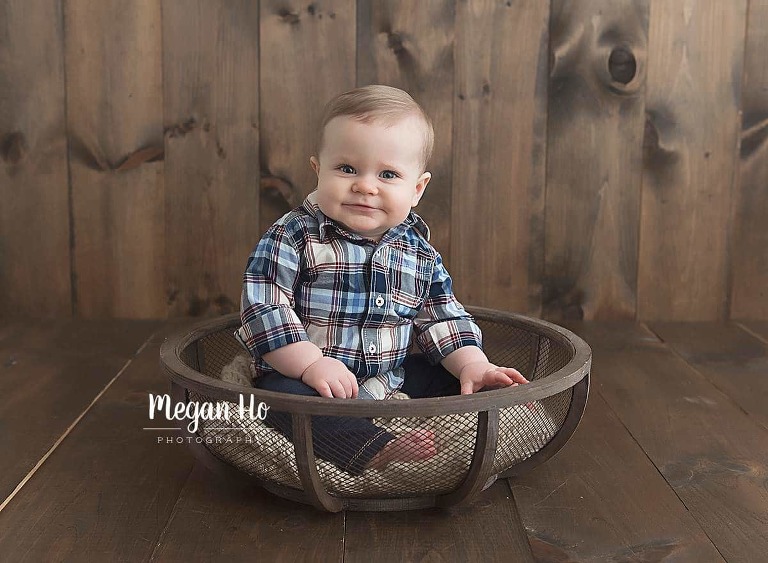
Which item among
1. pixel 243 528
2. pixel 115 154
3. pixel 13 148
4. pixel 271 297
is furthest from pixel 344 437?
pixel 13 148

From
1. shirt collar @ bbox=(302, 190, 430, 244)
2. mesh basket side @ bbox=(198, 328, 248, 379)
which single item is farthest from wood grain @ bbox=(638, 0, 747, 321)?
mesh basket side @ bbox=(198, 328, 248, 379)

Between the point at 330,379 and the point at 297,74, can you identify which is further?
the point at 297,74

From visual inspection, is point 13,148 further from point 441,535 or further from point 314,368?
point 441,535

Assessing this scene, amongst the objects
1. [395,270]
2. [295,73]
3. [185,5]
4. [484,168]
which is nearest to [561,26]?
[484,168]

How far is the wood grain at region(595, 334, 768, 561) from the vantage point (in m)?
1.05

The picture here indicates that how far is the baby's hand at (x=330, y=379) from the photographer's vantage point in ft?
3.62

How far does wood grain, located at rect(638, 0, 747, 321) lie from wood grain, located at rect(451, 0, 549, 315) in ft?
0.72

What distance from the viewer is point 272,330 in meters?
1.17

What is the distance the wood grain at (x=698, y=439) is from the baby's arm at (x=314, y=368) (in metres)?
0.37

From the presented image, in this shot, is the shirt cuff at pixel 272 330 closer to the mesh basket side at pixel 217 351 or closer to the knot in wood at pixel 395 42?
the mesh basket side at pixel 217 351

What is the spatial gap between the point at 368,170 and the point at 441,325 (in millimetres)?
245

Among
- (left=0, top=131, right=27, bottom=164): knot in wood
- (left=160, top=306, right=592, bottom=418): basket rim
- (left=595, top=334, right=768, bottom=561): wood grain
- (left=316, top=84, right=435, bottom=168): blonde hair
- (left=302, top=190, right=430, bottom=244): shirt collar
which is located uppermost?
(left=316, top=84, right=435, bottom=168): blonde hair

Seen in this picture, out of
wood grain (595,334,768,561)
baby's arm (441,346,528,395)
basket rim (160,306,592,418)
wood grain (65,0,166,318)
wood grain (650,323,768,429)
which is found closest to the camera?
basket rim (160,306,592,418)

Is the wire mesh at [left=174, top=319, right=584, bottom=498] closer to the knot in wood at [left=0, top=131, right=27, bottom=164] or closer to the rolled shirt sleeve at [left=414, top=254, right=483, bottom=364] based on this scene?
the rolled shirt sleeve at [left=414, top=254, right=483, bottom=364]
